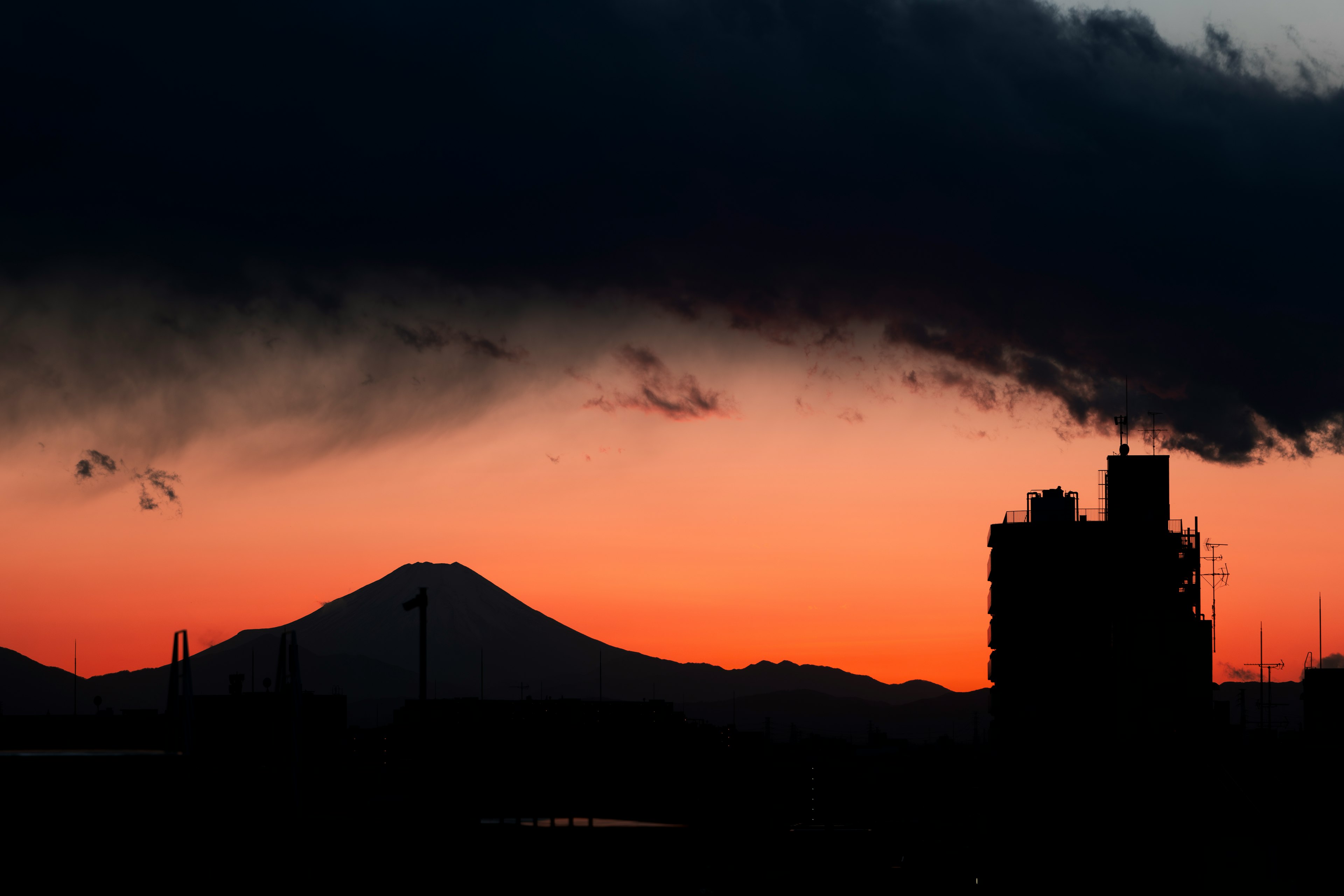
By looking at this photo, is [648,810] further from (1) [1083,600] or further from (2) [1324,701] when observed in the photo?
(2) [1324,701]

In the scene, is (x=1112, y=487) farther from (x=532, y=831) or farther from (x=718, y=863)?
(x=532, y=831)

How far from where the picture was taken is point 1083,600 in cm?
13012

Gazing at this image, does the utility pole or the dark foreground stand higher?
the utility pole

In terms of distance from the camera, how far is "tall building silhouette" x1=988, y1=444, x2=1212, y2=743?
120875 millimetres

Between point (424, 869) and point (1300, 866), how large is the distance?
55.4 m

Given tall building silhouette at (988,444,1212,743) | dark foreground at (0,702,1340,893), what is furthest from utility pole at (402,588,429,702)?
tall building silhouette at (988,444,1212,743)

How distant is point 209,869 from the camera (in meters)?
33.4

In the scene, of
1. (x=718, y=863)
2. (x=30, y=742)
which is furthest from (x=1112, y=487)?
(x=30, y=742)

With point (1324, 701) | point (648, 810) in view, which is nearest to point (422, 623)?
point (648, 810)

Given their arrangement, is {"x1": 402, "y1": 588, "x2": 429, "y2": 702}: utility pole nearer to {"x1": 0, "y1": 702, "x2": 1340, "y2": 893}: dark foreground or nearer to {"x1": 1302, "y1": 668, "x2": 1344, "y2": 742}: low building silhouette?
{"x1": 0, "y1": 702, "x2": 1340, "y2": 893}: dark foreground

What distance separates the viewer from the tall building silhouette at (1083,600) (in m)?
121

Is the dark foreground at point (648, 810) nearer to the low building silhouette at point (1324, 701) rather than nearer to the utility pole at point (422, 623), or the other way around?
the low building silhouette at point (1324, 701)

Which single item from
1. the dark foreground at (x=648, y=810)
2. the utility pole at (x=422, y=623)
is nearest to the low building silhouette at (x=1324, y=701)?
the dark foreground at (x=648, y=810)

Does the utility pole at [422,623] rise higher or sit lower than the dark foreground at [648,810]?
higher
